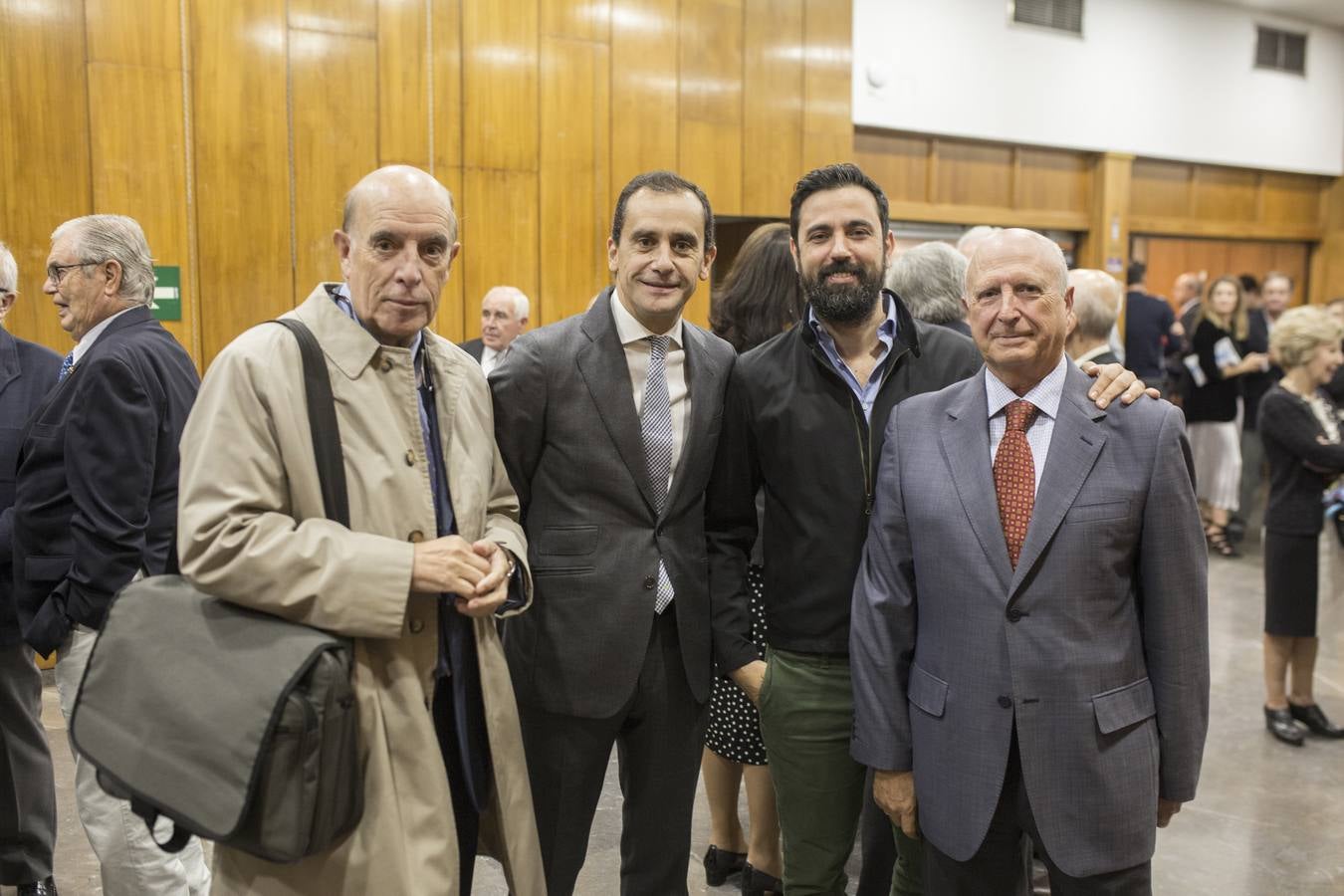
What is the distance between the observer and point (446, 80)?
20.2 feet

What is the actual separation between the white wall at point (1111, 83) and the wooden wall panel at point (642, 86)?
1.63 metres

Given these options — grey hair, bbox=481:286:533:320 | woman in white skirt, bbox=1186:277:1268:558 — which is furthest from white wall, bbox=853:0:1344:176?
grey hair, bbox=481:286:533:320

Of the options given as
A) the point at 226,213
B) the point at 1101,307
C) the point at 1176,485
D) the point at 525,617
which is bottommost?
the point at 525,617

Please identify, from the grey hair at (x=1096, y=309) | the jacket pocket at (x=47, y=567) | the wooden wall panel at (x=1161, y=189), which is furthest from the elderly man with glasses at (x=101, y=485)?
the wooden wall panel at (x=1161, y=189)

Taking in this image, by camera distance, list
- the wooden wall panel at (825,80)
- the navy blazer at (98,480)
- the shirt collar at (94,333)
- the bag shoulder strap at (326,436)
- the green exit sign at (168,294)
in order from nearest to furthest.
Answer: the bag shoulder strap at (326,436)
the navy blazer at (98,480)
the shirt collar at (94,333)
the green exit sign at (168,294)
the wooden wall panel at (825,80)

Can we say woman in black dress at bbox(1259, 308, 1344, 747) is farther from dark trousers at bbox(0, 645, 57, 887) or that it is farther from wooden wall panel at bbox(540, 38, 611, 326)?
dark trousers at bbox(0, 645, 57, 887)

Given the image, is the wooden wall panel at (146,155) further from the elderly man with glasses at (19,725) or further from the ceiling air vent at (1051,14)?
the ceiling air vent at (1051,14)

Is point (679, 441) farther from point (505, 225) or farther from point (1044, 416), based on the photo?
point (505, 225)

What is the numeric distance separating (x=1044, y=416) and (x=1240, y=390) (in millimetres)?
6987

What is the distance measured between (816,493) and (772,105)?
224 inches

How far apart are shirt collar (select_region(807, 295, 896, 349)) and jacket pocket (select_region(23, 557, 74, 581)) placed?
1901 mm

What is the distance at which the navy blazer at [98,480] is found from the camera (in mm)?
2520

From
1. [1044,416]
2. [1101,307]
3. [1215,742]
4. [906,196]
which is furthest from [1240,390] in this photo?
[1044,416]

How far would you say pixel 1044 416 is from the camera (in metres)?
1.92
